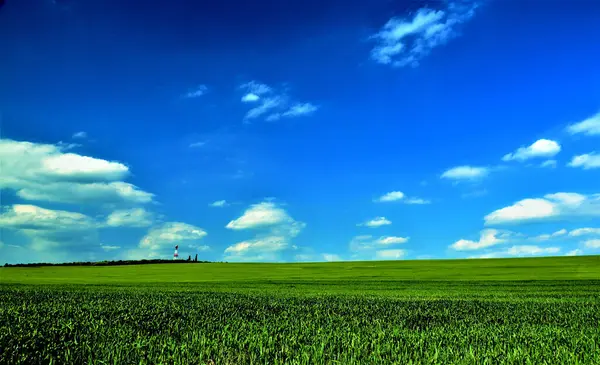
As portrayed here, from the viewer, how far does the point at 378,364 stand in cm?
680

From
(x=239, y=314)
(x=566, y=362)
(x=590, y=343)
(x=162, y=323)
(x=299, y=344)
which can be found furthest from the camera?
(x=239, y=314)

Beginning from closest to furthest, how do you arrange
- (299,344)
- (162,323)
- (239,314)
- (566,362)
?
(566,362) → (299,344) → (162,323) → (239,314)

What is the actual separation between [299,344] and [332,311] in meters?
6.22

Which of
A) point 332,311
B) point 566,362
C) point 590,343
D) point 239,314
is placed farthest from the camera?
point 332,311

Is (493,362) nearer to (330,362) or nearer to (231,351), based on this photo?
(330,362)

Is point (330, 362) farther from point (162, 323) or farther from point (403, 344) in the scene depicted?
point (162, 323)

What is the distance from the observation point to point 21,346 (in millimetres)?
7234

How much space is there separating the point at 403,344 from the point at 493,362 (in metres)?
1.58

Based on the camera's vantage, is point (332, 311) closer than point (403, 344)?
No

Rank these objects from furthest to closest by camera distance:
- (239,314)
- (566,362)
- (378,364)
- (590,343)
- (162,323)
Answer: (239,314)
(162,323)
(590,343)
(566,362)
(378,364)

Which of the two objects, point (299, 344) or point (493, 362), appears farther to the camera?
point (299, 344)

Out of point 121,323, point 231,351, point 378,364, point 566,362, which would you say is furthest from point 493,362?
point 121,323

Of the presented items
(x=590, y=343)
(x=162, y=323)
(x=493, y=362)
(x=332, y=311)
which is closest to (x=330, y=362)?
(x=493, y=362)

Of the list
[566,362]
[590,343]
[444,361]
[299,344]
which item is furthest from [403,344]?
[590,343]
